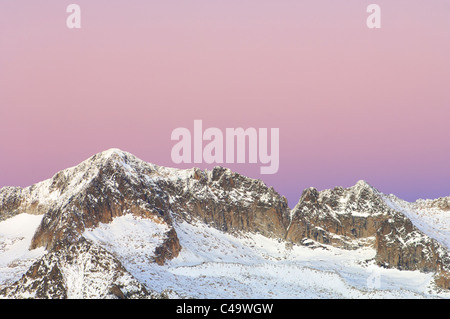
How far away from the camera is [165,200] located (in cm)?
17100

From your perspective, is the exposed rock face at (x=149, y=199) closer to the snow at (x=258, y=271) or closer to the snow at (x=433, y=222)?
the snow at (x=258, y=271)

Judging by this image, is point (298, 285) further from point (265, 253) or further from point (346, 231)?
point (346, 231)

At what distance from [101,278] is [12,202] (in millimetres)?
115181

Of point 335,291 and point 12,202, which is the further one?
point 12,202

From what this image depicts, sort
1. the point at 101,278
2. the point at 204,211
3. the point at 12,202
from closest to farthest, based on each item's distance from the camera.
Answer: the point at 101,278 → the point at 204,211 → the point at 12,202

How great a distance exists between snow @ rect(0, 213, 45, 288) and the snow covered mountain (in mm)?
423

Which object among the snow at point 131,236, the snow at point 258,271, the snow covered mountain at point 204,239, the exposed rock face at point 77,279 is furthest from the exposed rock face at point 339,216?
the exposed rock face at point 77,279

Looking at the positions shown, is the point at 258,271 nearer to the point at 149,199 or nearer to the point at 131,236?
the point at 131,236

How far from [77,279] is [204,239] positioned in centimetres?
7475

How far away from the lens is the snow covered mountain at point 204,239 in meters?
100

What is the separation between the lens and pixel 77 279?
92.1 metres

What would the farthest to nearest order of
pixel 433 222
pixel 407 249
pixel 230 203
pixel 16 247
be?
pixel 433 222
pixel 230 203
pixel 16 247
pixel 407 249

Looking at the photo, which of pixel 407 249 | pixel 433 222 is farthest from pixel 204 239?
pixel 433 222
